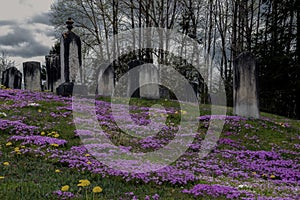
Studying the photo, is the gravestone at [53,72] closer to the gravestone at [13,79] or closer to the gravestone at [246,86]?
the gravestone at [13,79]

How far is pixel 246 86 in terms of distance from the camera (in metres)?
16.6

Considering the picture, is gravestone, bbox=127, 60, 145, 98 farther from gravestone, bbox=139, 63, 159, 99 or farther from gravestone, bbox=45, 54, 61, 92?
gravestone, bbox=45, 54, 61, 92

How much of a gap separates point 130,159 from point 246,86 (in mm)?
9853

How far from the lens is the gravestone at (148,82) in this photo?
68.3 feet

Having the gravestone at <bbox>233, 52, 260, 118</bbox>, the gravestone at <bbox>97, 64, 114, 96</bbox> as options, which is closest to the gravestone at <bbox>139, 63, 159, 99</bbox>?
the gravestone at <bbox>97, 64, 114, 96</bbox>

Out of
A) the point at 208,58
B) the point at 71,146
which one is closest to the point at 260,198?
the point at 71,146

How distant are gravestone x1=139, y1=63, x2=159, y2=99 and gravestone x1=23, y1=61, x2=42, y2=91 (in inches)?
414

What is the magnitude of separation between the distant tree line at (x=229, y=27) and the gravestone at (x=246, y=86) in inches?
441

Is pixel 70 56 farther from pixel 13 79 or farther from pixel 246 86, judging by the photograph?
pixel 246 86

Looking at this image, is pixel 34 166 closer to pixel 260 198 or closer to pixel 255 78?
pixel 260 198

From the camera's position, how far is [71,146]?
9.63 meters

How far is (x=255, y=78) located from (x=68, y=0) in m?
29.9

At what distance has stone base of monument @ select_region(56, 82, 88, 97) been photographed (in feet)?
62.7

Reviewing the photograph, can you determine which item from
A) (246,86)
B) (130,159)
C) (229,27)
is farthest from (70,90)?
(229,27)
